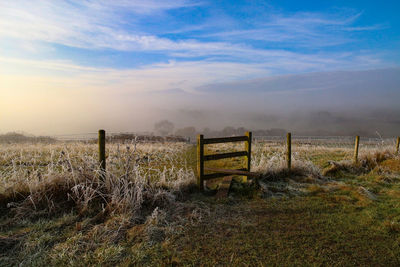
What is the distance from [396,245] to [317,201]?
2119 mm

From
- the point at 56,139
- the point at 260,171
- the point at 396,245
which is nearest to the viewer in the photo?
the point at 396,245

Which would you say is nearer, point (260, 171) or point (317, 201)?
point (317, 201)

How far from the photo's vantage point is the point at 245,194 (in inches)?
247

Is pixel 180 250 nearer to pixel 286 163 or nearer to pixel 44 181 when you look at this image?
pixel 44 181

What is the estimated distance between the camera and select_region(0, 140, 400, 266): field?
3512mm

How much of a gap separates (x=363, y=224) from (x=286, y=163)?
3.94 m

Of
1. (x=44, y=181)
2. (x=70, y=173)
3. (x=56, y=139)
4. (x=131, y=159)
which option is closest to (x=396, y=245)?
(x=131, y=159)

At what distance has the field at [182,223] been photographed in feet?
11.5

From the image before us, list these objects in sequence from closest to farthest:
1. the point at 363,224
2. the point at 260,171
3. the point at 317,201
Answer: the point at 363,224 → the point at 317,201 → the point at 260,171

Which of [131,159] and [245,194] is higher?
[131,159]

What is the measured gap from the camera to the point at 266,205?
5.61 m

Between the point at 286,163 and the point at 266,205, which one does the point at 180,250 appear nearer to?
the point at 266,205

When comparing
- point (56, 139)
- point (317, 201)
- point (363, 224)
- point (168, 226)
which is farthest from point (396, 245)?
point (56, 139)

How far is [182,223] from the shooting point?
14.8 feet
